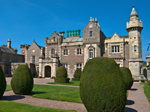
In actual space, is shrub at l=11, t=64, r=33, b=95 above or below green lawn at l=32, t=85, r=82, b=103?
above

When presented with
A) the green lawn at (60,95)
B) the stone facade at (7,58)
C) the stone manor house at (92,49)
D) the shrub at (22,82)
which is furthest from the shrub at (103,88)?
the stone facade at (7,58)

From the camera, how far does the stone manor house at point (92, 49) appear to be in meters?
28.9

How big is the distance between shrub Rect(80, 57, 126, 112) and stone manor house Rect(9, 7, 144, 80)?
23.5m

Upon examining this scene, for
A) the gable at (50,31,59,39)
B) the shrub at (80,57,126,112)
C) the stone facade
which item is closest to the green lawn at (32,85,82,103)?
the shrub at (80,57,126,112)

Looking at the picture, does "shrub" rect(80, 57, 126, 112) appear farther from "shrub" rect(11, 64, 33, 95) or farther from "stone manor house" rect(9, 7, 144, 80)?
"stone manor house" rect(9, 7, 144, 80)

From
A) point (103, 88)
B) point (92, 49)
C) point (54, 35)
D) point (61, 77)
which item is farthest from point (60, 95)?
point (54, 35)

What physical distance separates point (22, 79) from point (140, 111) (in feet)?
28.8

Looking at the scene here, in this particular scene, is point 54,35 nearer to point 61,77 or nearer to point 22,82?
point 61,77

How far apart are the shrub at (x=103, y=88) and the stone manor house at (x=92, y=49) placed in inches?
926

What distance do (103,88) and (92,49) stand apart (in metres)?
25.8

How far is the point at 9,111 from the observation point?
7.36 m

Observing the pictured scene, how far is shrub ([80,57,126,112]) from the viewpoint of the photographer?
5.86 meters

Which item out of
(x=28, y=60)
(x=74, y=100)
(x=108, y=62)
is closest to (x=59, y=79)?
(x=74, y=100)

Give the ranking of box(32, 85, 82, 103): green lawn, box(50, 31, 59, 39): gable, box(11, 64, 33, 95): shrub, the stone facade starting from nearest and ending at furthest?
box(32, 85, 82, 103): green lawn
box(11, 64, 33, 95): shrub
box(50, 31, 59, 39): gable
the stone facade
